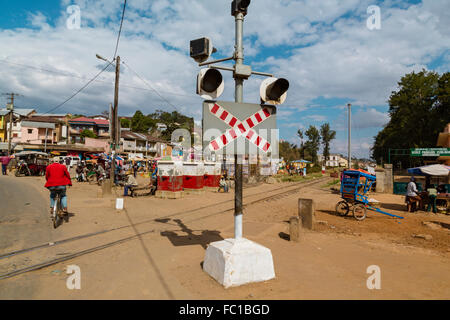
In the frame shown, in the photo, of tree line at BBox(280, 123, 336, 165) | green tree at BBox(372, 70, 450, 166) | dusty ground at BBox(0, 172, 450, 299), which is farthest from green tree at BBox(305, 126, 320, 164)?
dusty ground at BBox(0, 172, 450, 299)

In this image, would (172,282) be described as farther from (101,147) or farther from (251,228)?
(101,147)

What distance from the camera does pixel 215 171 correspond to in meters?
21.0

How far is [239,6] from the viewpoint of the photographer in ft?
15.1

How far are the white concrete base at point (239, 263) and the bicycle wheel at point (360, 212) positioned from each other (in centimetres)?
716

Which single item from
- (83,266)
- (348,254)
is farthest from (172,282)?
(348,254)

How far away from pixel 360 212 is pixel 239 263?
8.10 metres

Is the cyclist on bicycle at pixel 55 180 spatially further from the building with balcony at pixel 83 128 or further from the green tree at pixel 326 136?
the green tree at pixel 326 136

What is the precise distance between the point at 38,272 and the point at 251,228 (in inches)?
211

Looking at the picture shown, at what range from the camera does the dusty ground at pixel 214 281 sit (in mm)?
3979

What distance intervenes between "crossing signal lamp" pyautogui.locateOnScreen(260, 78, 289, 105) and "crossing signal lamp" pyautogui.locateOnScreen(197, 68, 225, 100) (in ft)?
2.28

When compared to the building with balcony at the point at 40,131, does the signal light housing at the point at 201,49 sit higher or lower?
lower

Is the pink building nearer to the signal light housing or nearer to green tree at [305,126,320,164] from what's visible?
the signal light housing

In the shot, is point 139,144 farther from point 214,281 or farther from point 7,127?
point 214,281

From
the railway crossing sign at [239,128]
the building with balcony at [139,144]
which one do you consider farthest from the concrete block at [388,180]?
the building with balcony at [139,144]
